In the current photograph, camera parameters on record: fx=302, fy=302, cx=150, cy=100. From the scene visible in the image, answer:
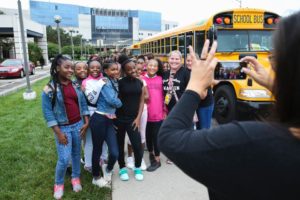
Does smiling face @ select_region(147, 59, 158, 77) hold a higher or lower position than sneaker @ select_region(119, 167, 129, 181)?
higher

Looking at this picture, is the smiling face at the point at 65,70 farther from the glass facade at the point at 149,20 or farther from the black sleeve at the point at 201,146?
the glass facade at the point at 149,20

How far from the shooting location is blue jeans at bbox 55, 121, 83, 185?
359 cm

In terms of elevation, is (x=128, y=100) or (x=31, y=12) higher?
(x=31, y=12)

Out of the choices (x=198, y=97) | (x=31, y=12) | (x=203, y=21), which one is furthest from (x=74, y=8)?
(x=198, y=97)

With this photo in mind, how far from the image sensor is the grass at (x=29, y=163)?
12.2 ft

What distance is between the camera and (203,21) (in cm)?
744

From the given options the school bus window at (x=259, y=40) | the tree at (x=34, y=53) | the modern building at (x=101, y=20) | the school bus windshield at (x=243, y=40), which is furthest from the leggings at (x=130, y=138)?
the modern building at (x=101, y=20)

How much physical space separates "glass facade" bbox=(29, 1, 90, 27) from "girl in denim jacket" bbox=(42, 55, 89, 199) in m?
91.2

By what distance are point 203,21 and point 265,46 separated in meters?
1.59

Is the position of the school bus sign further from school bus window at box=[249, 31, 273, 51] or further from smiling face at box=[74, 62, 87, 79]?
smiling face at box=[74, 62, 87, 79]

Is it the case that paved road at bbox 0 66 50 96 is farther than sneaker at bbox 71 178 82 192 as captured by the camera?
Yes

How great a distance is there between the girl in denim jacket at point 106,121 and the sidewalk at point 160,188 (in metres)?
0.28

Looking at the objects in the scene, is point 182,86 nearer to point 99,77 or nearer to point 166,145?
point 99,77

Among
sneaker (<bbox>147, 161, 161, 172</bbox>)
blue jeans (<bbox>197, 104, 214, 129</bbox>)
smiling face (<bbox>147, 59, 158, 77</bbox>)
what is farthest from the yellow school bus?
sneaker (<bbox>147, 161, 161, 172</bbox>)
